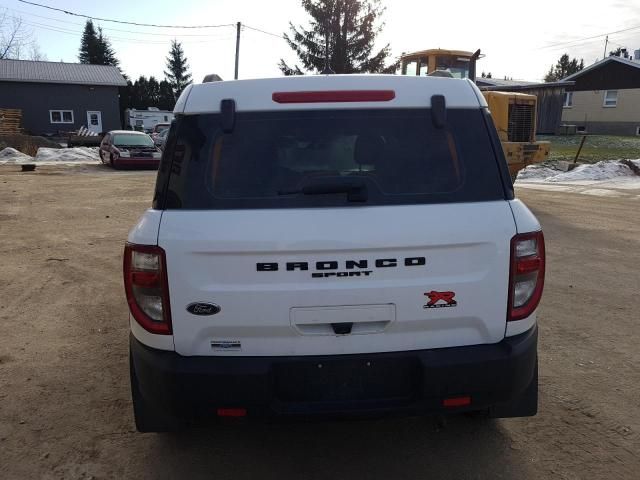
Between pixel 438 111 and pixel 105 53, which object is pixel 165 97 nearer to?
pixel 105 53

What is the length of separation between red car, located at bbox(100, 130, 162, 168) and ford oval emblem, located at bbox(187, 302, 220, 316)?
19.7 m

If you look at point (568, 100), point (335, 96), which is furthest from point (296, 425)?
point (568, 100)

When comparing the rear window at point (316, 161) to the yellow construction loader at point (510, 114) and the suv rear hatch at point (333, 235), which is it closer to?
the suv rear hatch at point (333, 235)

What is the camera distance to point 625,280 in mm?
6234

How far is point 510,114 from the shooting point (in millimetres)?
12539

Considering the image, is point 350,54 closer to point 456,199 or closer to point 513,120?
point 513,120

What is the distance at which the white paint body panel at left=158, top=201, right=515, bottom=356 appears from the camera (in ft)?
7.63

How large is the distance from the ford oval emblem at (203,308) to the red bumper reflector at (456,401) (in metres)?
1.14

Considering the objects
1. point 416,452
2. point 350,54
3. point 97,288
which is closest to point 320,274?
point 416,452

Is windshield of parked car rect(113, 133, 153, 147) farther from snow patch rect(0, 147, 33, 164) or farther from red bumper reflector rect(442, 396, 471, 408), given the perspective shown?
red bumper reflector rect(442, 396, 471, 408)

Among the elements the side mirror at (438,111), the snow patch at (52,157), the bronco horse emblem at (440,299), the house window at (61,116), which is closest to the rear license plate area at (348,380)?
the bronco horse emblem at (440,299)

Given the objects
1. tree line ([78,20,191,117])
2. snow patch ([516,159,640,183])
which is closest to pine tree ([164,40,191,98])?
tree line ([78,20,191,117])

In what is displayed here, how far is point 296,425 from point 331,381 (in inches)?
38.9

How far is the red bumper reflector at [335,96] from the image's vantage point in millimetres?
2553
